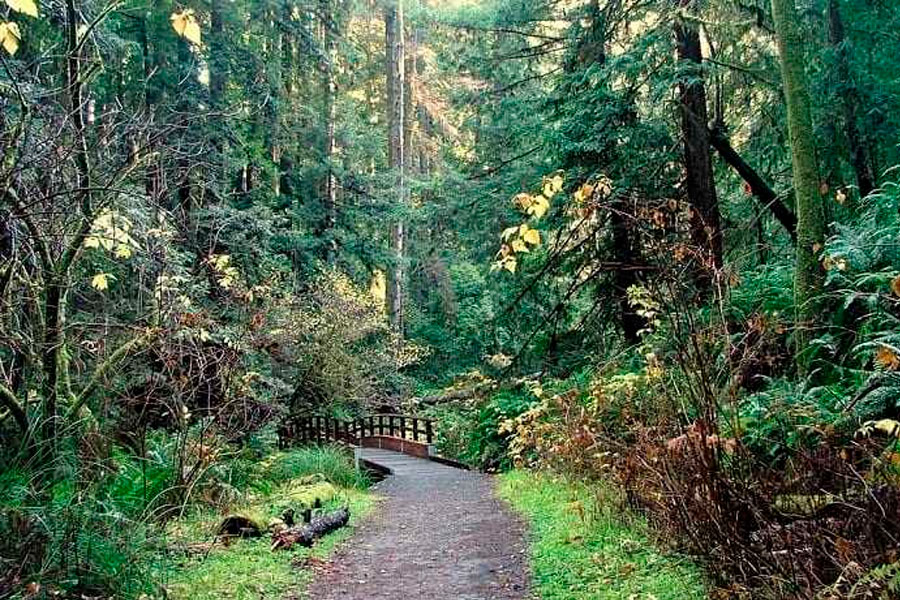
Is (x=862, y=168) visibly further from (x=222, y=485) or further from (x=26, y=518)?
(x=26, y=518)

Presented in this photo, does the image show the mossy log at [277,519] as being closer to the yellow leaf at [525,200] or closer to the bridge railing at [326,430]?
the yellow leaf at [525,200]

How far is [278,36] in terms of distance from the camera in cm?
2191

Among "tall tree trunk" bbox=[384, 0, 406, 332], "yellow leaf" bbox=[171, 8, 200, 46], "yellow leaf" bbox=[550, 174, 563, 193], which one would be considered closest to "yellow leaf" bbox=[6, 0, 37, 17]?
"yellow leaf" bbox=[171, 8, 200, 46]

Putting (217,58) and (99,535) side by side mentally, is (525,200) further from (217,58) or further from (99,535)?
(217,58)

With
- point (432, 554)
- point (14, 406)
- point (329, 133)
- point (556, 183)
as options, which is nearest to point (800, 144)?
point (556, 183)

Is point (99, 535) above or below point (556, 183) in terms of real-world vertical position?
below

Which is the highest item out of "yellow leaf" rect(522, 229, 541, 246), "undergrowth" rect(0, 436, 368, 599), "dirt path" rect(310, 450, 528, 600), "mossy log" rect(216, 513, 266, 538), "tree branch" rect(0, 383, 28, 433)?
"yellow leaf" rect(522, 229, 541, 246)

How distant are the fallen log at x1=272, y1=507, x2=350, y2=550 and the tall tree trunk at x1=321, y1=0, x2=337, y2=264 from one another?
15138 mm

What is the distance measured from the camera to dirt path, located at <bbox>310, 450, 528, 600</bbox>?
6492mm

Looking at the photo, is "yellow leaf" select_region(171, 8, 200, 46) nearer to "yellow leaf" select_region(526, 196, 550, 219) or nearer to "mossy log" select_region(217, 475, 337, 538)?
"yellow leaf" select_region(526, 196, 550, 219)

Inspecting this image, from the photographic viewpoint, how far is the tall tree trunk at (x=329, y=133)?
920 inches

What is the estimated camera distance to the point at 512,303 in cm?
1420

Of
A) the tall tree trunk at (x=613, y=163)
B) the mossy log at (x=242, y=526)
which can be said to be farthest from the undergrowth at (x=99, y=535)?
the tall tree trunk at (x=613, y=163)

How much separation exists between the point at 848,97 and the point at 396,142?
59.1 feet
